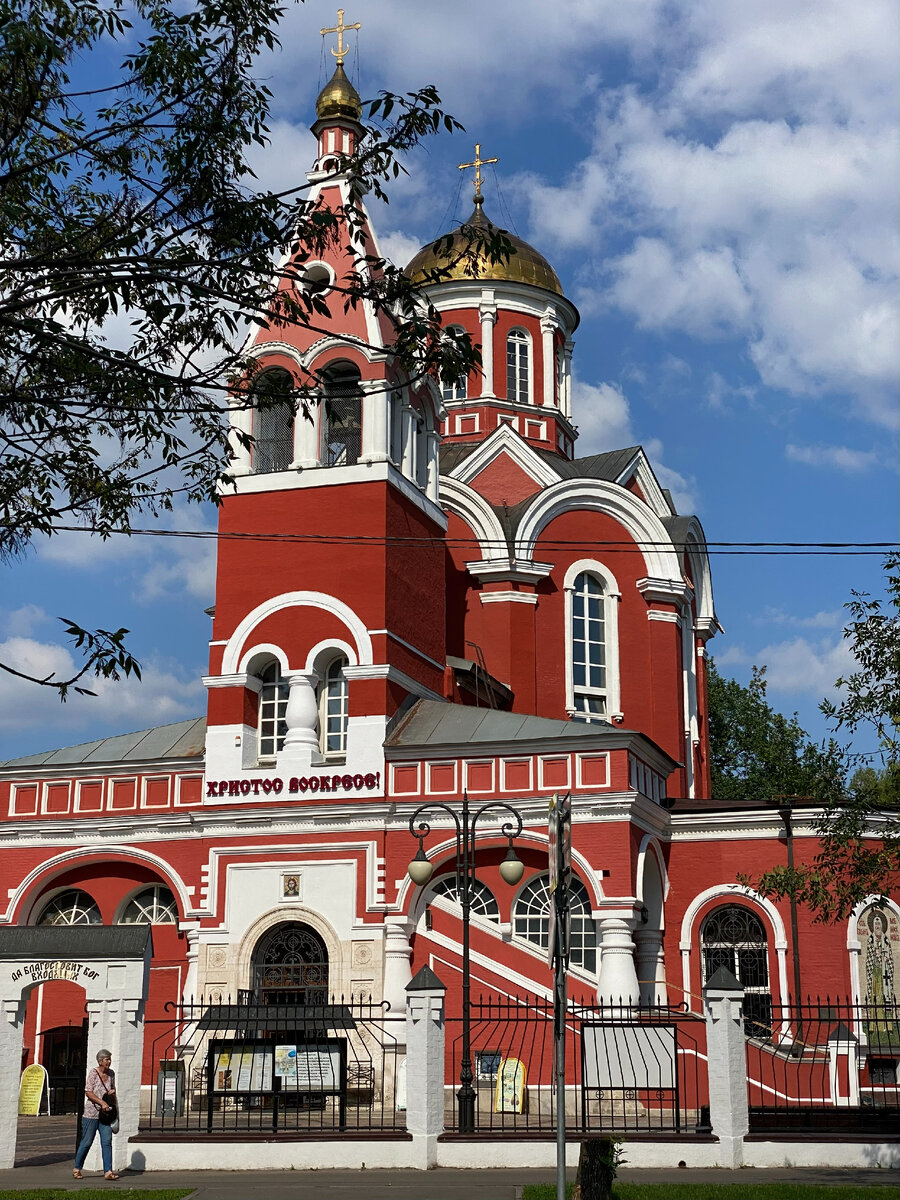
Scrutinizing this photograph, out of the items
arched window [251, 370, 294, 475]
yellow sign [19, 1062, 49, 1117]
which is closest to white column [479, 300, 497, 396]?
arched window [251, 370, 294, 475]

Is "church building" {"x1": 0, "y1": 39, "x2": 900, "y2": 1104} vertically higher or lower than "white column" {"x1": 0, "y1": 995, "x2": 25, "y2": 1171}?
higher

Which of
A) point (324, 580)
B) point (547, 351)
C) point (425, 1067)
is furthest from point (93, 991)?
point (547, 351)

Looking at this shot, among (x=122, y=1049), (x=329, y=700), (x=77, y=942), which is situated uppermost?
(x=329, y=700)

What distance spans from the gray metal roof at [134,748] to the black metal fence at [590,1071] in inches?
284

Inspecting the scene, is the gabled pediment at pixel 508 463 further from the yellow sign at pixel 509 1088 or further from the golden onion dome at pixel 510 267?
the yellow sign at pixel 509 1088

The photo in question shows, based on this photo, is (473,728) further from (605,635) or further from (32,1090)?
(32,1090)

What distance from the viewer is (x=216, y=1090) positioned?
1627 centimetres

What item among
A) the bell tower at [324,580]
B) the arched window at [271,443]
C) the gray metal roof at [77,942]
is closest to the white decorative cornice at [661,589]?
the bell tower at [324,580]

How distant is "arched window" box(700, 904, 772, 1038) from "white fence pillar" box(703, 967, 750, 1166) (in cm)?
902

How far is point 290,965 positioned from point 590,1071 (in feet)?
26.1

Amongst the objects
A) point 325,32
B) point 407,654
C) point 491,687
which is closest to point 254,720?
point 407,654

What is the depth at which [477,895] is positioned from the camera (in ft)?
77.8

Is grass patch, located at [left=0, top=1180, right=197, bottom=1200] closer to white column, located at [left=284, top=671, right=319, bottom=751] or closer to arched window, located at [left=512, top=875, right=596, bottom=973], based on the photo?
arched window, located at [left=512, top=875, right=596, bottom=973]

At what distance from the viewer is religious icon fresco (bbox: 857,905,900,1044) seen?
2353 centimetres
